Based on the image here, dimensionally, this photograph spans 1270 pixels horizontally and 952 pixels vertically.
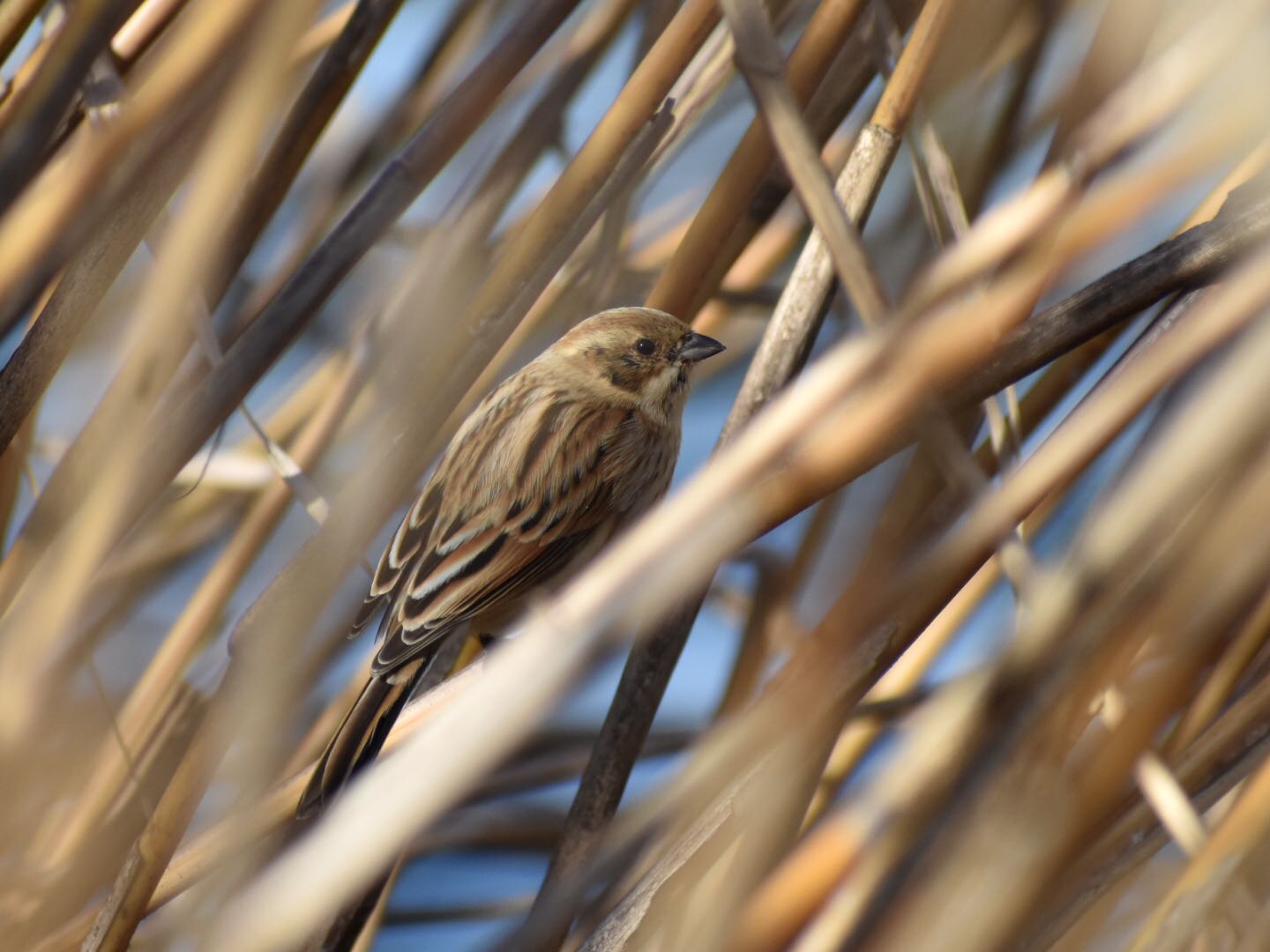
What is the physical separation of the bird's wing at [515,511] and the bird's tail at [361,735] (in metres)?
0.19

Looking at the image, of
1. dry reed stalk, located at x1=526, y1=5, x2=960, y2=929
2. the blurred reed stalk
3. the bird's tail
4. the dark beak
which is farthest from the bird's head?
the bird's tail

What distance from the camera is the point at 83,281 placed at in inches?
59.7

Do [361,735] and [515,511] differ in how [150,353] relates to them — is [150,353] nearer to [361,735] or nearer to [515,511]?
[361,735]

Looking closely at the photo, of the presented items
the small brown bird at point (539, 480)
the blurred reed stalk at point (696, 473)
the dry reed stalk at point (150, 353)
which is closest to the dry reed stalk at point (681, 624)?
the blurred reed stalk at point (696, 473)

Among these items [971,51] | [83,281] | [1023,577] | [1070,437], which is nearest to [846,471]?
[1070,437]

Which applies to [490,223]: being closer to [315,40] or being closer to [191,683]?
[315,40]

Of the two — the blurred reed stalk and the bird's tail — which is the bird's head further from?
the bird's tail

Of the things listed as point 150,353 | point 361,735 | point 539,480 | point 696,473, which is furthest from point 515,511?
point 696,473

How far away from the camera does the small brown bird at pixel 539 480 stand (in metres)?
2.30

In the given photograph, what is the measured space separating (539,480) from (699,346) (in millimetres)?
470

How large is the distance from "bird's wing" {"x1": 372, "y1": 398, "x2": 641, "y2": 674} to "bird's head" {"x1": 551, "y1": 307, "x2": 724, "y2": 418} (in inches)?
3.2

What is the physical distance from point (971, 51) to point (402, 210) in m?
0.82

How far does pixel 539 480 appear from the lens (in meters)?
2.57

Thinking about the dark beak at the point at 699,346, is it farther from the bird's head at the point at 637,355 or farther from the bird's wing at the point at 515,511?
the bird's wing at the point at 515,511
